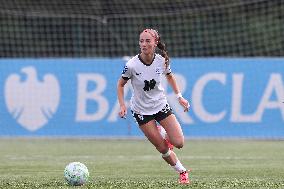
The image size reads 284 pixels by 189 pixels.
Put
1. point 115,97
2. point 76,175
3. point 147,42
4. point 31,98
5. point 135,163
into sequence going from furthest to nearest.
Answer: point 31,98
point 115,97
point 135,163
point 147,42
point 76,175

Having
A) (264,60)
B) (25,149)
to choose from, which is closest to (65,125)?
(25,149)

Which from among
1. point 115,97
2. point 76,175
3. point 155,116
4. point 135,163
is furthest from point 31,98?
point 76,175

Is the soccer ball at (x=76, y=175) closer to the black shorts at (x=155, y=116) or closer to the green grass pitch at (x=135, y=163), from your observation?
the green grass pitch at (x=135, y=163)

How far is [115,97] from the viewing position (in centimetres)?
2327

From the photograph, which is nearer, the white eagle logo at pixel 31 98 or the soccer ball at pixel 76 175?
the soccer ball at pixel 76 175

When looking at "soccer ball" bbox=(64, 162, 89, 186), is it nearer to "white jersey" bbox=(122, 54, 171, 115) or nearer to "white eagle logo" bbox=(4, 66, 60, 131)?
"white jersey" bbox=(122, 54, 171, 115)

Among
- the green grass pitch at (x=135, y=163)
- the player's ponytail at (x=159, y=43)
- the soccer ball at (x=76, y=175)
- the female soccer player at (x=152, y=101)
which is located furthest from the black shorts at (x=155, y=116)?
the soccer ball at (x=76, y=175)

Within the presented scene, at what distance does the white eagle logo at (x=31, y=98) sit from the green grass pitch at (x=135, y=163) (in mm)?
536

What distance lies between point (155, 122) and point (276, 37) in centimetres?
1922

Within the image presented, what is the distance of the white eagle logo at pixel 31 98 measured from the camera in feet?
76.8

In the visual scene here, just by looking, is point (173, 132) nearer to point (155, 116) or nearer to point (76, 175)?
point (155, 116)

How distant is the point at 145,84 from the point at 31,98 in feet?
35.2

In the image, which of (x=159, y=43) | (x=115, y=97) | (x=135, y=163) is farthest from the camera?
(x=115, y=97)

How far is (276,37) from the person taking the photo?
1252 inches
